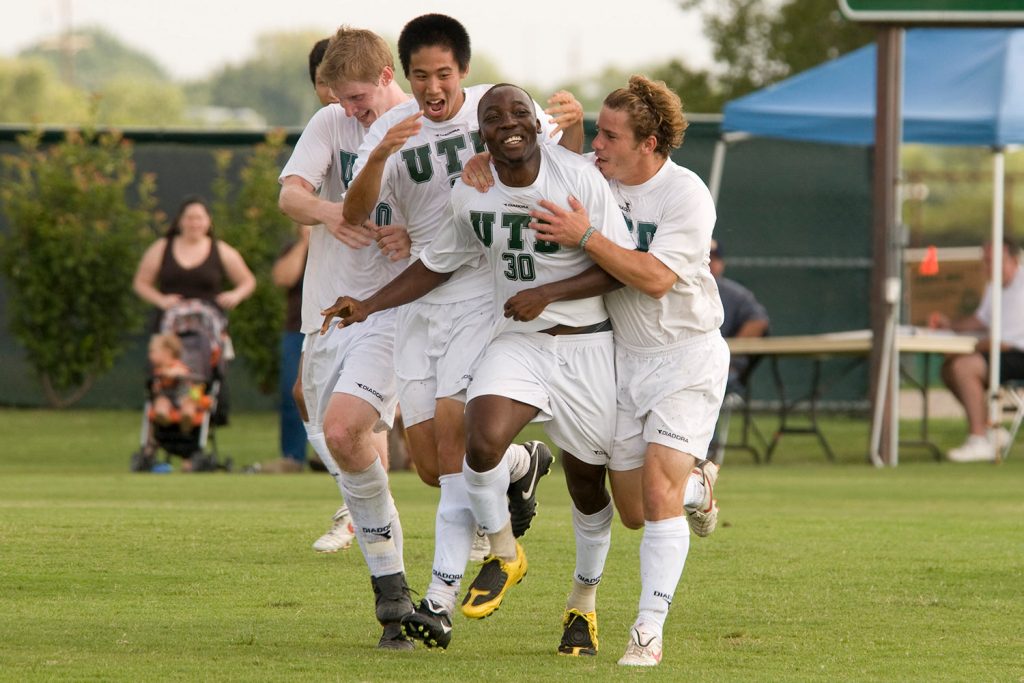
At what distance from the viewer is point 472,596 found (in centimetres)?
606

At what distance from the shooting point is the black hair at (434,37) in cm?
636

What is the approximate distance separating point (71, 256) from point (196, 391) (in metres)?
5.62

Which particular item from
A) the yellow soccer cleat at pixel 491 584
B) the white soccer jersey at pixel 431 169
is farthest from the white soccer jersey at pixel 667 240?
the yellow soccer cleat at pixel 491 584

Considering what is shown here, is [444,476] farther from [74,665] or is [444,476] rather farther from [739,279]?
[739,279]

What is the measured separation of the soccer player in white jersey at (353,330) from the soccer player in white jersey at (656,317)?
3.03 feet

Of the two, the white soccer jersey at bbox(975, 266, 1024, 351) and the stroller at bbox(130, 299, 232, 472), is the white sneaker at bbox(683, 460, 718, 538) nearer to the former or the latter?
the stroller at bbox(130, 299, 232, 472)

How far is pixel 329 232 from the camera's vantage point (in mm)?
7168

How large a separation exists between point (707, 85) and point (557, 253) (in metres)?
25.0

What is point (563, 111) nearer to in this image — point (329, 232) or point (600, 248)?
point (600, 248)

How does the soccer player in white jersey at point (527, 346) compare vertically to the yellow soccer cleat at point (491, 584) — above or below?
above

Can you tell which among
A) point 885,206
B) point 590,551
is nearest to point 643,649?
point 590,551

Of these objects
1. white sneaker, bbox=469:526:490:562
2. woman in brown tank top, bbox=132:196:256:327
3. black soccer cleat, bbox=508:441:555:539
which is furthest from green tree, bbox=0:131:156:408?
black soccer cleat, bbox=508:441:555:539

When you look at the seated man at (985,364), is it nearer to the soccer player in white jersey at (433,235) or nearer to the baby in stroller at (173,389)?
the baby in stroller at (173,389)

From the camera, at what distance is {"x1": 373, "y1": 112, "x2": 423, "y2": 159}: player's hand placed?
6117 mm
